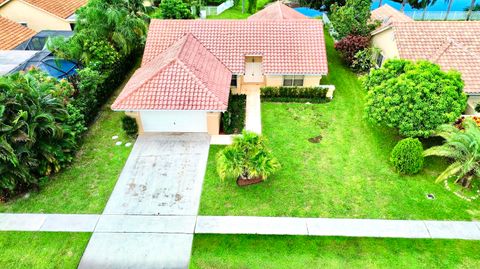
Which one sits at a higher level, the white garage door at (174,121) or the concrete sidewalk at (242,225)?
the white garage door at (174,121)

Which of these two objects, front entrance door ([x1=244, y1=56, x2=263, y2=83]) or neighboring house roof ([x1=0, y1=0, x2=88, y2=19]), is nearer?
front entrance door ([x1=244, y1=56, x2=263, y2=83])

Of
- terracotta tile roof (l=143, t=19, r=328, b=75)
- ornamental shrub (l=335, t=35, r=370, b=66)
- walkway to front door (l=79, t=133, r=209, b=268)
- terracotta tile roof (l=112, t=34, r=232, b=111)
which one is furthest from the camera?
ornamental shrub (l=335, t=35, r=370, b=66)

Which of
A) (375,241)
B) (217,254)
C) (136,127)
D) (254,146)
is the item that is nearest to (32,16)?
(136,127)

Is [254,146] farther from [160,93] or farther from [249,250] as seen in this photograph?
[160,93]

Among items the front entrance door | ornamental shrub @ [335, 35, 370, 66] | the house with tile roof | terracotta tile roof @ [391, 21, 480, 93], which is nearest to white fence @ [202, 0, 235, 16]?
the front entrance door

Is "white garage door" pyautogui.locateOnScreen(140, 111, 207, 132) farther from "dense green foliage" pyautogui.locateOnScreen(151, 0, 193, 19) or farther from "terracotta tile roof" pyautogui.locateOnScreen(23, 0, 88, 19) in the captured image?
"terracotta tile roof" pyautogui.locateOnScreen(23, 0, 88, 19)

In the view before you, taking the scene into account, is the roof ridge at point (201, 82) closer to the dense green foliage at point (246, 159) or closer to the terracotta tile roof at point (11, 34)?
the dense green foliage at point (246, 159)

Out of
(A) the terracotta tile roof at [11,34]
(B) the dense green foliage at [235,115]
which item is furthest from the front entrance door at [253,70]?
(A) the terracotta tile roof at [11,34]

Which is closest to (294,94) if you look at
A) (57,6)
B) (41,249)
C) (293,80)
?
(293,80)
